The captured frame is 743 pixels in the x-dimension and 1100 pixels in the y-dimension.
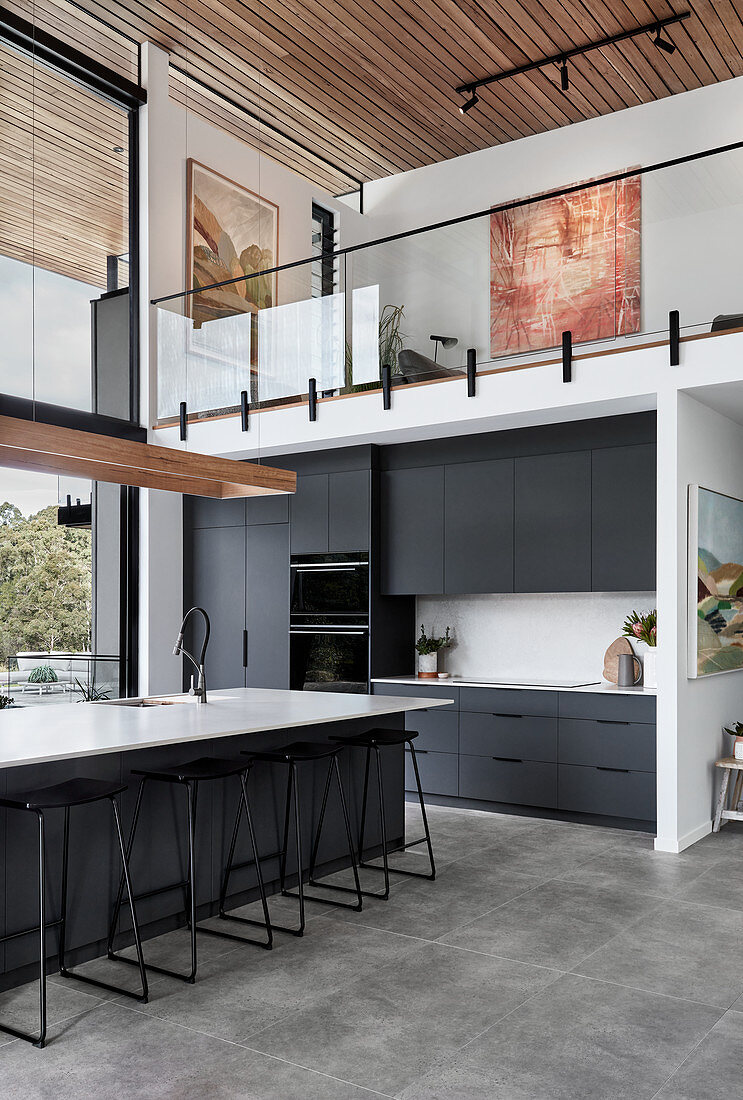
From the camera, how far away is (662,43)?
634 centimetres

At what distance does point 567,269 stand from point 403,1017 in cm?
430

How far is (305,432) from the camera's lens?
6602mm

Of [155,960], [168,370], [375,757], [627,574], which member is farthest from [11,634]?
[627,574]

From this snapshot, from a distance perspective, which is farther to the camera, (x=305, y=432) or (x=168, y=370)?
(x=168, y=370)

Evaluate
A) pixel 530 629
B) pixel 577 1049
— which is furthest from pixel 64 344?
pixel 577 1049

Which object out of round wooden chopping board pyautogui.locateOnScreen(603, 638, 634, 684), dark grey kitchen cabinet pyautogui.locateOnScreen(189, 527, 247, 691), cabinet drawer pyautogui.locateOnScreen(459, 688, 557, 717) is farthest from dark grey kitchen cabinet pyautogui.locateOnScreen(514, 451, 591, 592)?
dark grey kitchen cabinet pyautogui.locateOnScreen(189, 527, 247, 691)

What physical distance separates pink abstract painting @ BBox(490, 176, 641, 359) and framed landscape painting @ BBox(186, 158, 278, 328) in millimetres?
2449

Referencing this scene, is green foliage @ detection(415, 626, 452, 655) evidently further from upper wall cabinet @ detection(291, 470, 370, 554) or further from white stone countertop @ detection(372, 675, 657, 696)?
upper wall cabinet @ detection(291, 470, 370, 554)

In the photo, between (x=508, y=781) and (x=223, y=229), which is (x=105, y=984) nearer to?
(x=508, y=781)

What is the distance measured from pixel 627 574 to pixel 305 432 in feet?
7.84

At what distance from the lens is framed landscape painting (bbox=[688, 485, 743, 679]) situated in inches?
215

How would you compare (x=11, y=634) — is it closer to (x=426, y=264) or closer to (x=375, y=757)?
(x=375, y=757)

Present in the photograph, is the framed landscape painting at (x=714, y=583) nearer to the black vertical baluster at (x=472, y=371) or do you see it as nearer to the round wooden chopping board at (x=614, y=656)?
the round wooden chopping board at (x=614, y=656)

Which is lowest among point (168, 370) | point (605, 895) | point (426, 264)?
point (605, 895)
